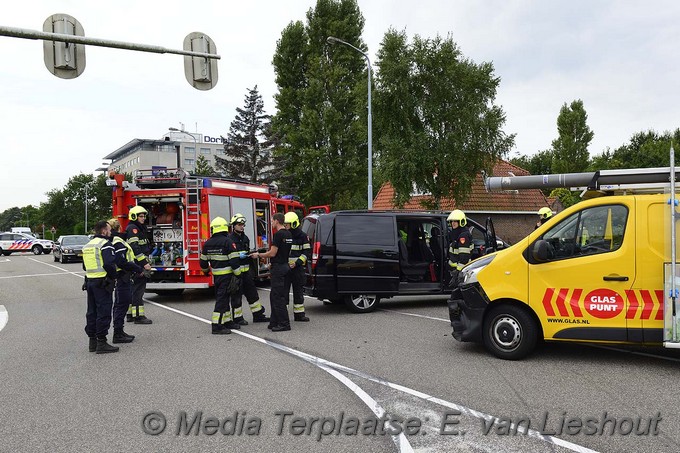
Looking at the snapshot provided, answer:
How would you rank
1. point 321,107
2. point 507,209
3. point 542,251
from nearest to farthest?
1. point 542,251
2. point 507,209
3. point 321,107

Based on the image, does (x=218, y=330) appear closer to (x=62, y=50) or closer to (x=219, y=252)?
(x=219, y=252)

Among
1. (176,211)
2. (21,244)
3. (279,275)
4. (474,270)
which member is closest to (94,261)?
(279,275)

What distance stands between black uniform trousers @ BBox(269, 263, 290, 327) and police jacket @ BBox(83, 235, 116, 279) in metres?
2.34

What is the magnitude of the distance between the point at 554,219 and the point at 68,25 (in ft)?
26.3

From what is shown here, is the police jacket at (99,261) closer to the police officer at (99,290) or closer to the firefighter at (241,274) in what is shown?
the police officer at (99,290)

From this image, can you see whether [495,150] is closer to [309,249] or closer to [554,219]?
[309,249]

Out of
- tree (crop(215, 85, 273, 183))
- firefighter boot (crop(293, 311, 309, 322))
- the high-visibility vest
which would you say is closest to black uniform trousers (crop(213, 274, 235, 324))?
firefighter boot (crop(293, 311, 309, 322))

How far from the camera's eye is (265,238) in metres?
14.3

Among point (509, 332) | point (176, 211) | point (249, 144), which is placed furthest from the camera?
point (249, 144)

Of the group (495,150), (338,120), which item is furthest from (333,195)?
(495,150)

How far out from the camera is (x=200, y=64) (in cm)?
1028

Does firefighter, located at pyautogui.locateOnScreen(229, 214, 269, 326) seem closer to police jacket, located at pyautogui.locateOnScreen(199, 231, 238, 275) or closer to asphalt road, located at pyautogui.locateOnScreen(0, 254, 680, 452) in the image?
police jacket, located at pyautogui.locateOnScreen(199, 231, 238, 275)

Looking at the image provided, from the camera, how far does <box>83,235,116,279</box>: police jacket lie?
727 centimetres

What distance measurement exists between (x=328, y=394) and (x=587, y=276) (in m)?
3.12
